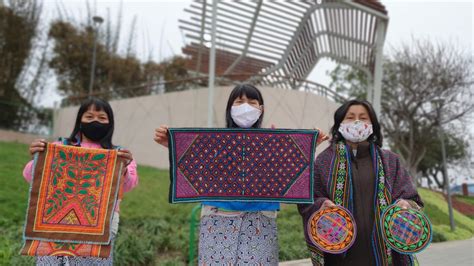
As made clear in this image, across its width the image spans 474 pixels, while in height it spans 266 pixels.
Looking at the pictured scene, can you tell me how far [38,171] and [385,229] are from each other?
2166 mm

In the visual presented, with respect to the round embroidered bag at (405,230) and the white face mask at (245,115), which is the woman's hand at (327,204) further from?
the white face mask at (245,115)

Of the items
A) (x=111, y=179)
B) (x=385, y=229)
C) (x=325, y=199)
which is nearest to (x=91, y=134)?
(x=111, y=179)

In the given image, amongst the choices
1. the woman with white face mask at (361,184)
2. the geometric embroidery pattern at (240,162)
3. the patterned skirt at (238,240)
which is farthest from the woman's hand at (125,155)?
the woman with white face mask at (361,184)

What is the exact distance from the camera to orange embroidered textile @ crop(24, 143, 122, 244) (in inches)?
106

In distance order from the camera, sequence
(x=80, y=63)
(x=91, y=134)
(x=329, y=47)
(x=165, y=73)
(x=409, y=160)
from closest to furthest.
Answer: (x=91, y=134) < (x=329, y=47) < (x=409, y=160) < (x=80, y=63) < (x=165, y=73)

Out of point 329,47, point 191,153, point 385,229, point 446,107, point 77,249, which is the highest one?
point 329,47

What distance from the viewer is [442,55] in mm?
20562

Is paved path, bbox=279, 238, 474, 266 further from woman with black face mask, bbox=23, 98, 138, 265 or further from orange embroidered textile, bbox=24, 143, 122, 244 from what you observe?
orange embroidered textile, bbox=24, 143, 122, 244

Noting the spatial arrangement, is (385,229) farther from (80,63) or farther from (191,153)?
(80,63)

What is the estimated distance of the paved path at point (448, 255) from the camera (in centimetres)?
604

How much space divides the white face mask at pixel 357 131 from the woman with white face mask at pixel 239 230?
24.2 inches

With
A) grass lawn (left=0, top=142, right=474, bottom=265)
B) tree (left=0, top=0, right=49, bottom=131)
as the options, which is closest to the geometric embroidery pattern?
grass lawn (left=0, top=142, right=474, bottom=265)

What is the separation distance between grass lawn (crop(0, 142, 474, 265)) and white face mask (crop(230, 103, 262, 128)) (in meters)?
Result: 3.01

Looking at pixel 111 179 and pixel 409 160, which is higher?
pixel 409 160
